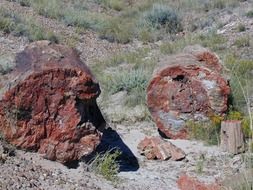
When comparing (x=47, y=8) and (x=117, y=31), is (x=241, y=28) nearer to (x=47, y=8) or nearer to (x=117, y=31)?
(x=117, y=31)

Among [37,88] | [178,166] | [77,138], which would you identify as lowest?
[178,166]

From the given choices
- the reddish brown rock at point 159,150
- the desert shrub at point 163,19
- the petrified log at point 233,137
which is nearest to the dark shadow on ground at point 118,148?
the reddish brown rock at point 159,150

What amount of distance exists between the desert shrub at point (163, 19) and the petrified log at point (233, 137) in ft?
43.8

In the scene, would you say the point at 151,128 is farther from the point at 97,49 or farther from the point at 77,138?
the point at 97,49

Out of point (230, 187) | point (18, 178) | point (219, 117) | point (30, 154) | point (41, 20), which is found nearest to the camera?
point (230, 187)

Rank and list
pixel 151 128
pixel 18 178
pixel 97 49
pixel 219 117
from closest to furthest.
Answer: pixel 18 178 → pixel 219 117 → pixel 151 128 → pixel 97 49

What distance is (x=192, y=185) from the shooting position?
7.34 m

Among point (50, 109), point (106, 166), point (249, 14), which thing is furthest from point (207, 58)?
point (249, 14)

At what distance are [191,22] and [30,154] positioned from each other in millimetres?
15722

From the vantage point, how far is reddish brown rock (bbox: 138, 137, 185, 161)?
858 cm

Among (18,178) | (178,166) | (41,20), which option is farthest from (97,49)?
(18,178)

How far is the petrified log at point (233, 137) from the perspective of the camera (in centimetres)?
870

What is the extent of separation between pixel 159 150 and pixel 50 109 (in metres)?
1.84

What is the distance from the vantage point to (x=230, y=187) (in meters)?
5.86
